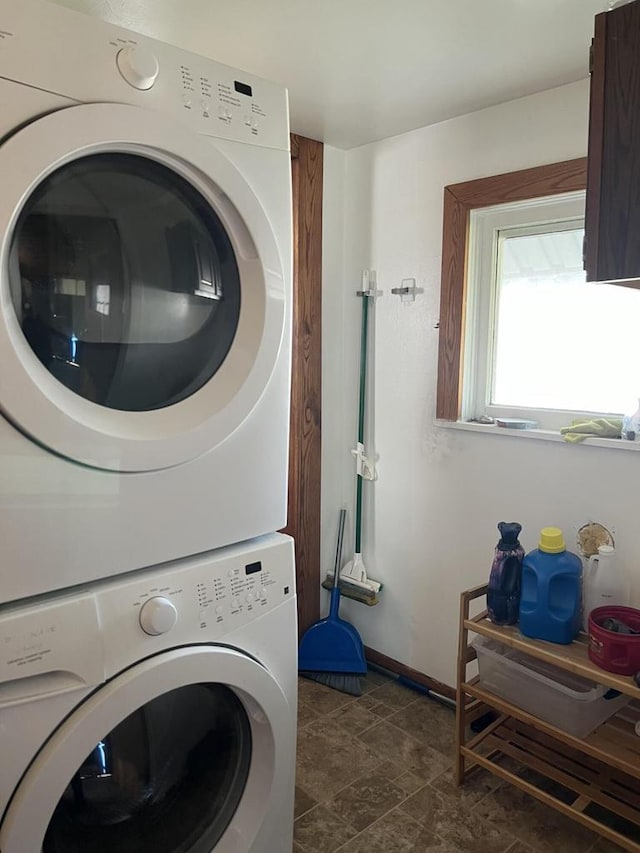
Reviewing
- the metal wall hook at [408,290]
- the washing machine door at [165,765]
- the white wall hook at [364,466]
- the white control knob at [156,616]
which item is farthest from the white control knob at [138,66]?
the white wall hook at [364,466]

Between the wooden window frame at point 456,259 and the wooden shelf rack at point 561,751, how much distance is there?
0.68 meters

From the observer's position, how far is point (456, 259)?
205 centimetres

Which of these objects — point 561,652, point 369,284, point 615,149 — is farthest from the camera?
point 369,284

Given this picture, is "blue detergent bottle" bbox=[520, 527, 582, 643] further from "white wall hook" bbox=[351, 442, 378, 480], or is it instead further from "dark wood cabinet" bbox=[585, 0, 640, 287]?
"dark wood cabinet" bbox=[585, 0, 640, 287]

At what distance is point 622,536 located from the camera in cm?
175

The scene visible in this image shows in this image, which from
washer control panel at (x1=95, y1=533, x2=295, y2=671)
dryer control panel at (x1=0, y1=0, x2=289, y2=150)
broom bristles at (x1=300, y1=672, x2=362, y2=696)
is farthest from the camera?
broom bristles at (x1=300, y1=672, x2=362, y2=696)

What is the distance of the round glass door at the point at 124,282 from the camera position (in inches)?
36.1

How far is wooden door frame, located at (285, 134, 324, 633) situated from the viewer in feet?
7.46

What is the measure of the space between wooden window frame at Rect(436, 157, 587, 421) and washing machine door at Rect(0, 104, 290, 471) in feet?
3.41

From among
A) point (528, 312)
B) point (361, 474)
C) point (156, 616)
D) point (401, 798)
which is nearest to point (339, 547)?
point (361, 474)

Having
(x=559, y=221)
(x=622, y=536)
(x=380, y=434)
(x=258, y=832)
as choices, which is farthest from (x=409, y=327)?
(x=258, y=832)

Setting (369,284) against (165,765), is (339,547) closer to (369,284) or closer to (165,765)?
(369,284)

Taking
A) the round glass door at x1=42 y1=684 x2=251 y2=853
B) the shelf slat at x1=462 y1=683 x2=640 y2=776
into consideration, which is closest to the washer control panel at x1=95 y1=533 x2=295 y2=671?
the round glass door at x1=42 y1=684 x2=251 y2=853

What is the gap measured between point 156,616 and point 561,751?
142 cm
